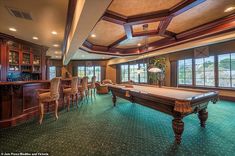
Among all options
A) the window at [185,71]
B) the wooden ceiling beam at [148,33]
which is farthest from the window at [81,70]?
the window at [185,71]

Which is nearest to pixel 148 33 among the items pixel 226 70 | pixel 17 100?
pixel 226 70

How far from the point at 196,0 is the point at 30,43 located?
22.8 ft

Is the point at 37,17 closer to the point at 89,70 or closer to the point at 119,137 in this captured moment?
the point at 119,137

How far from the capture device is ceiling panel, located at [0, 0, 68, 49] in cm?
267

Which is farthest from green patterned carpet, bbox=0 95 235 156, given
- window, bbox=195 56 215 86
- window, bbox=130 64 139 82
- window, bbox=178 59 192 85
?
window, bbox=130 64 139 82

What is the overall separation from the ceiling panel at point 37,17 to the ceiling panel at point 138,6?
1260 millimetres

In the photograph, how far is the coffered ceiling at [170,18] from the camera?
3.05m

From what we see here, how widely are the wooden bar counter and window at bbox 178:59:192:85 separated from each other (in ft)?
24.5

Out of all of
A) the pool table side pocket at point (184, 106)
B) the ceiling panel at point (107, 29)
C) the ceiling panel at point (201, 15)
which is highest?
the ceiling panel at point (201, 15)

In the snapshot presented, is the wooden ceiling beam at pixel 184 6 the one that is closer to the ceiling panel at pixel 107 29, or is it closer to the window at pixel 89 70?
the ceiling panel at pixel 107 29

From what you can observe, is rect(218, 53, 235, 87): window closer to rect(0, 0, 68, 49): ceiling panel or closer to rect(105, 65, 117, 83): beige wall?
rect(0, 0, 68, 49): ceiling panel

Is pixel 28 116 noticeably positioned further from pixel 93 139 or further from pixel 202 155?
pixel 202 155

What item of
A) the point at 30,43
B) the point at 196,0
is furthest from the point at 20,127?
the point at 196,0

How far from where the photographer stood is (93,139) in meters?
2.35
